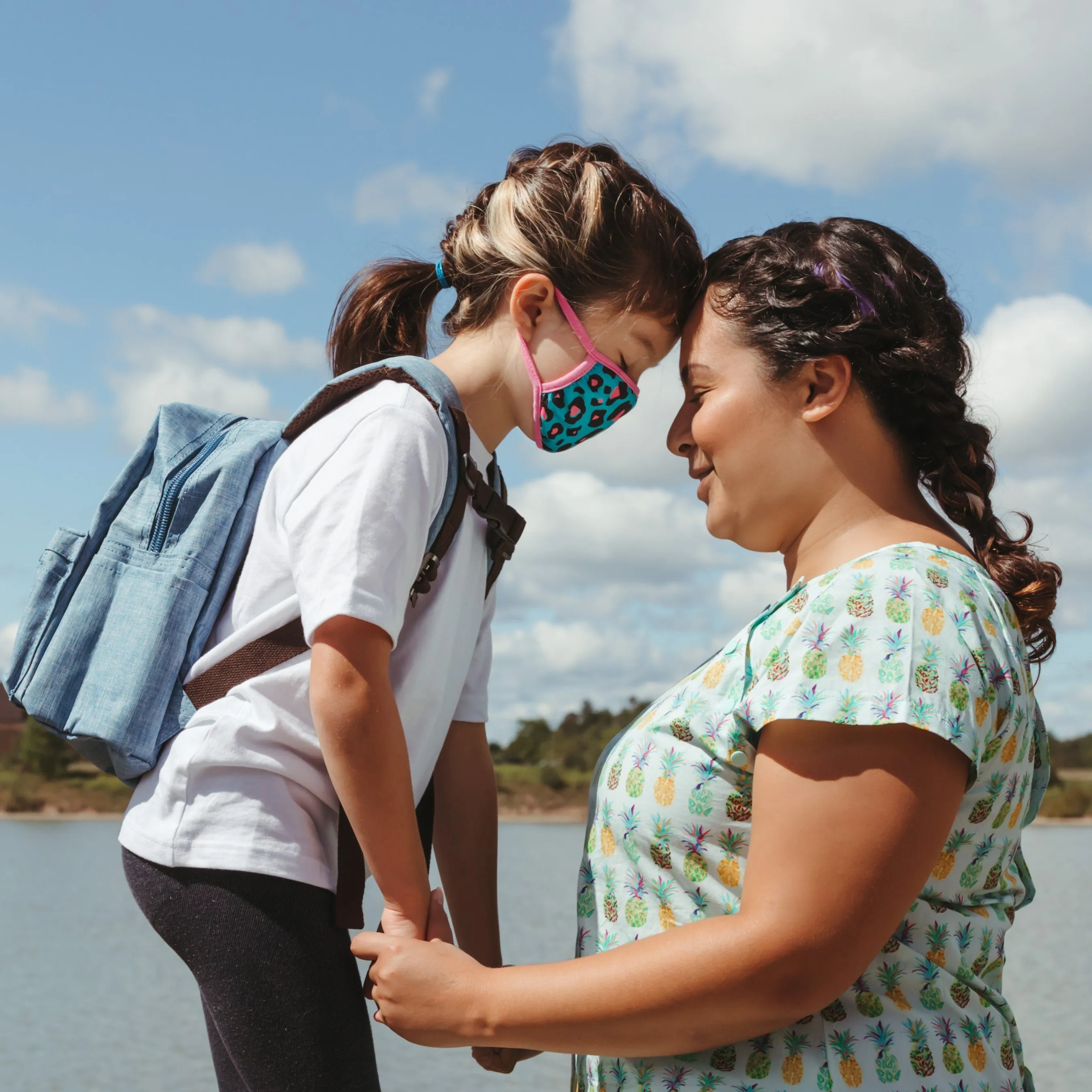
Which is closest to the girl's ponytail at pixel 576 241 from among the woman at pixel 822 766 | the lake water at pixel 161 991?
the woman at pixel 822 766

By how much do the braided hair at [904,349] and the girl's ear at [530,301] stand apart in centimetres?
43

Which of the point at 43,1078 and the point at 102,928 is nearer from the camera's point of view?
the point at 43,1078

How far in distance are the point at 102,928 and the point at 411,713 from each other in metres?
21.3

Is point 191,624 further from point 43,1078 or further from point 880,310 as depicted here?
point 43,1078

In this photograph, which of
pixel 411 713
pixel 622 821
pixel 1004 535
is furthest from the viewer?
pixel 411 713

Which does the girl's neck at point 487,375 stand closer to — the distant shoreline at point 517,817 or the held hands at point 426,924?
the held hands at point 426,924

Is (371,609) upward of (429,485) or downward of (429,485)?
downward

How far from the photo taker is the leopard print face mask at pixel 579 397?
2100 mm

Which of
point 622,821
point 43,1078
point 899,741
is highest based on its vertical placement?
point 899,741

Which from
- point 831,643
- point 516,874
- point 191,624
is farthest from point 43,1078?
point 516,874

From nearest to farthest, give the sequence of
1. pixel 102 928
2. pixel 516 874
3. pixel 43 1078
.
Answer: pixel 43 1078, pixel 102 928, pixel 516 874

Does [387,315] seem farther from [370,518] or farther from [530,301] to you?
[370,518]

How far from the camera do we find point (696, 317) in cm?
192

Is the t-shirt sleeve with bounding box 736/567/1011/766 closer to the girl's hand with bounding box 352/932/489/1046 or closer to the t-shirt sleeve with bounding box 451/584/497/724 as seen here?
the girl's hand with bounding box 352/932/489/1046
